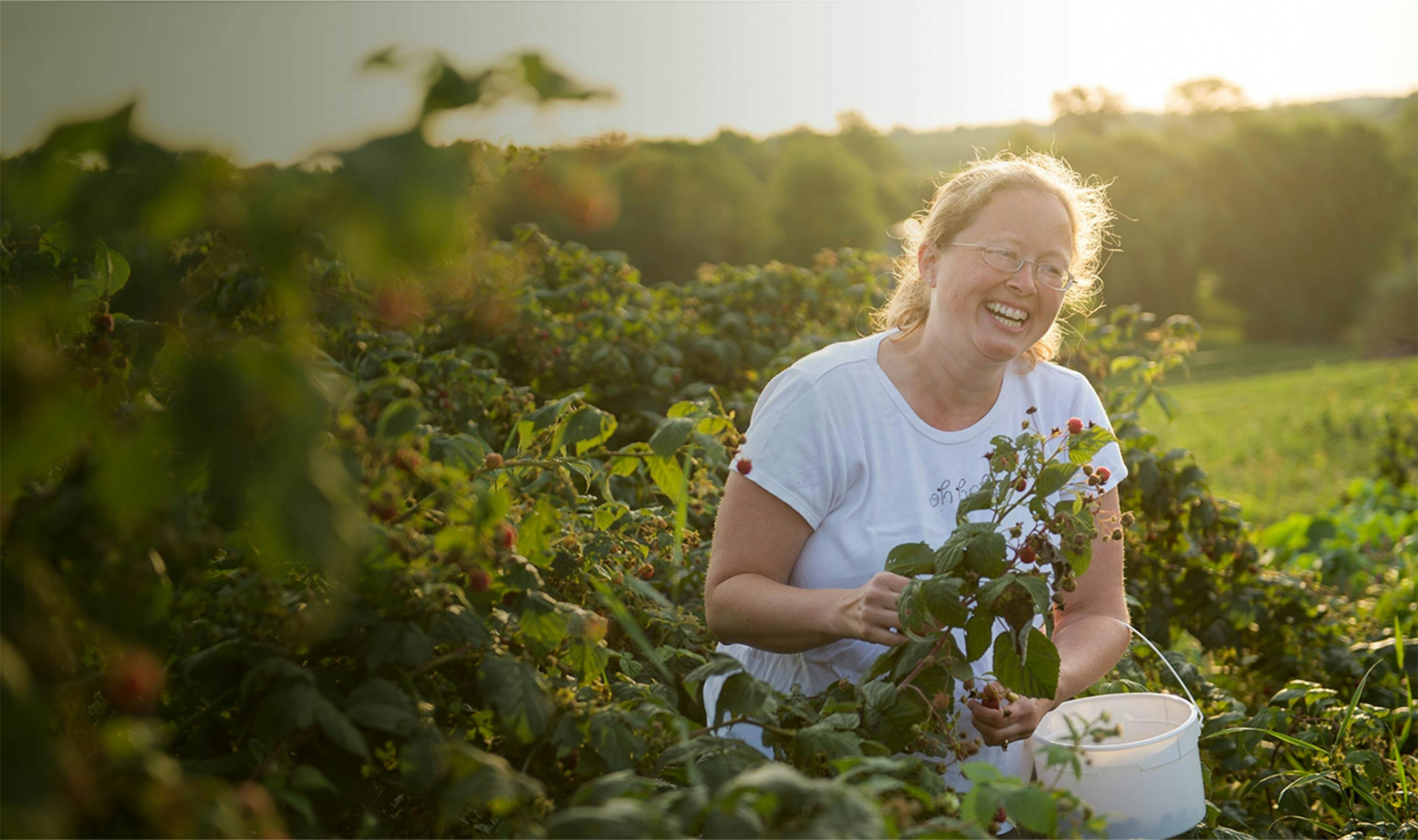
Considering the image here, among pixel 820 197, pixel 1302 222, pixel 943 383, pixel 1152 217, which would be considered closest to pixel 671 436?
pixel 943 383

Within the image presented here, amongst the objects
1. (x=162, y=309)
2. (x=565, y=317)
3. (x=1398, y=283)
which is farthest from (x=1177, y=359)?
(x=1398, y=283)

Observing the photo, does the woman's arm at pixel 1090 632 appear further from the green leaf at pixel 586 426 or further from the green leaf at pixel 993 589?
the green leaf at pixel 586 426

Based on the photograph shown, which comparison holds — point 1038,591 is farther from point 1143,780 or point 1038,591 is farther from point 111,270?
point 111,270

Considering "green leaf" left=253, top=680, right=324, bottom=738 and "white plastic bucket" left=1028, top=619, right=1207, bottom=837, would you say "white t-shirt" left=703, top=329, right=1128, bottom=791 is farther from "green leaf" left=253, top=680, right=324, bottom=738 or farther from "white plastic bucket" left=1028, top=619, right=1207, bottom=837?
"green leaf" left=253, top=680, right=324, bottom=738

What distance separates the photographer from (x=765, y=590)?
1.87 m

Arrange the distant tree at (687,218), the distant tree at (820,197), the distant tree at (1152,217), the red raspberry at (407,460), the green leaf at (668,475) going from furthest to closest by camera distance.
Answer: the distant tree at (1152,217) < the distant tree at (820,197) < the distant tree at (687,218) < the green leaf at (668,475) < the red raspberry at (407,460)

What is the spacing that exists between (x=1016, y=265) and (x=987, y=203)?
0.14 meters

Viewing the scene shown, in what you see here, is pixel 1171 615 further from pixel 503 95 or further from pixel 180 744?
pixel 503 95

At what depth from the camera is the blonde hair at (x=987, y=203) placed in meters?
2.19

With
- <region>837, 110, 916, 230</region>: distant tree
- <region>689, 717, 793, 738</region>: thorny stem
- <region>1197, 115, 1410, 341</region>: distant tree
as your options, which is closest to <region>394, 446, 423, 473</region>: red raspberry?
<region>689, 717, 793, 738</region>: thorny stem

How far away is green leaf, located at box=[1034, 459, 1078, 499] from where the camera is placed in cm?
143

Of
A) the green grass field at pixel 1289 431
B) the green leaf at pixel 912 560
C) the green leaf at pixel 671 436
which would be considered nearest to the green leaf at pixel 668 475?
the green leaf at pixel 671 436

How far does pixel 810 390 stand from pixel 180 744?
3.96ft

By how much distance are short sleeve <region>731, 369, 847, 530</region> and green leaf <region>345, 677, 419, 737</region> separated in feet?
3.07
